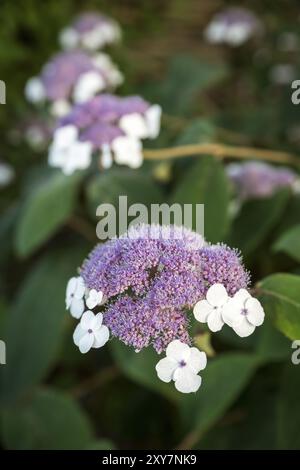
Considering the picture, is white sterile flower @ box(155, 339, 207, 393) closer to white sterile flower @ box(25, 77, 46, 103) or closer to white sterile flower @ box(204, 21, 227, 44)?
white sterile flower @ box(25, 77, 46, 103)

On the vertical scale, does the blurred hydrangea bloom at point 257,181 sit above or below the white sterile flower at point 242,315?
above

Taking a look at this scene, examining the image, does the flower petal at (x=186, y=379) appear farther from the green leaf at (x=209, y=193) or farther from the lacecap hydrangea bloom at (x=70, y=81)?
the lacecap hydrangea bloom at (x=70, y=81)

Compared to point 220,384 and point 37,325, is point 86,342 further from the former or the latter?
point 37,325

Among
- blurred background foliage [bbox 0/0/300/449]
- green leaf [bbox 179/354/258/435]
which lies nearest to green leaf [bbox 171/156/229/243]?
blurred background foliage [bbox 0/0/300/449]

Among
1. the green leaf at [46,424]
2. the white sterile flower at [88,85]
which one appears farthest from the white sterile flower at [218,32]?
the green leaf at [46,424]

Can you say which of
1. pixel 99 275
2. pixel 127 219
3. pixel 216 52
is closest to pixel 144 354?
pixel 127 219

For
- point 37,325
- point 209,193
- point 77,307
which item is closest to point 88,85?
point 209,193

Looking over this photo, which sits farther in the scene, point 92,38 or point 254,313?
point 92,38
